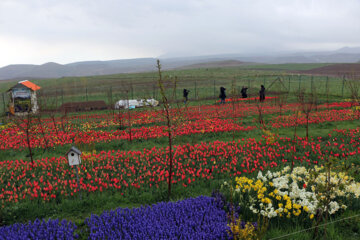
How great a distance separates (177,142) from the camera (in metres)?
11.8

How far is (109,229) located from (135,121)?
12473mm

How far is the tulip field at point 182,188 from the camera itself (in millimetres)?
4898

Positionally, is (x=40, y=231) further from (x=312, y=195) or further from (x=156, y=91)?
(x=156, y=91)

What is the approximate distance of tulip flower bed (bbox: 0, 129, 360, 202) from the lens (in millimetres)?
7273

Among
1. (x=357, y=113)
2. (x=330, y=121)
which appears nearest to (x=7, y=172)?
(x=330, y=121)

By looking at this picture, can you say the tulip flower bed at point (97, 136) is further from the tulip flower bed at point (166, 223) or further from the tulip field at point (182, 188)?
the tulip flower bed at point (166, 223)

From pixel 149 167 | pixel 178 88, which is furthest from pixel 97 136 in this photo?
pixel 178 88

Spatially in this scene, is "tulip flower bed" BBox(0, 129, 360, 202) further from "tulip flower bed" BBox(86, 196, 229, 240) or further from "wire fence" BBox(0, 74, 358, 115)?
"wire fence" BBox(0, 74, 358, 115)

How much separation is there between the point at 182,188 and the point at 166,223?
7.46 ft

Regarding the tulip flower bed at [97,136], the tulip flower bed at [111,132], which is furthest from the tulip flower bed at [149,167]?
the tulip flower bed at [97,136]

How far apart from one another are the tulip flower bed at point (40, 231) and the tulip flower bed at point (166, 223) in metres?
0.41

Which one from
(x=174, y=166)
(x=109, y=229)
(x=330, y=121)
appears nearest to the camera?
(x=109, y=229)

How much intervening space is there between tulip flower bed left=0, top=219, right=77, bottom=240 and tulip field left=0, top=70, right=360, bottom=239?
0.07 feet

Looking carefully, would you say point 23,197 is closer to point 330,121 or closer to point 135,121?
point 135,121
